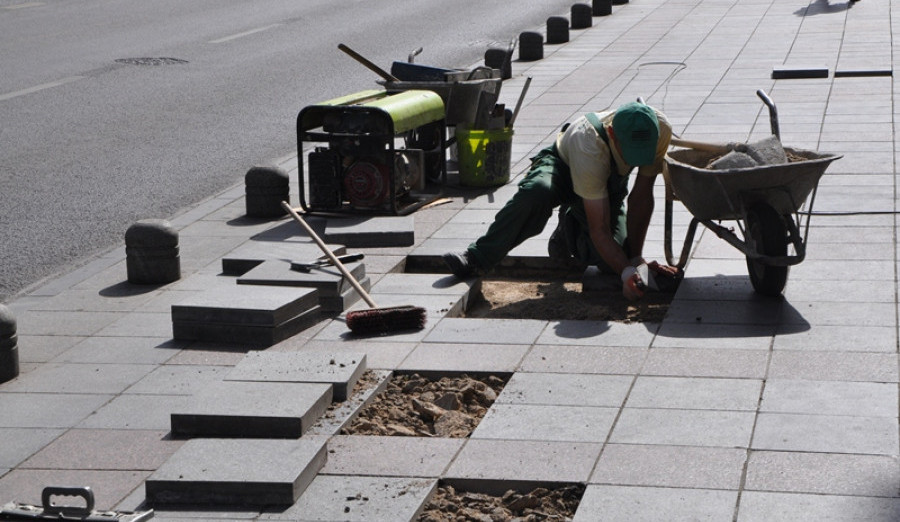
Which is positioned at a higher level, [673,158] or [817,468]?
[673,158]

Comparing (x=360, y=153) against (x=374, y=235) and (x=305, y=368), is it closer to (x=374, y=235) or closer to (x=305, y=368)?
(x=374, y=235)

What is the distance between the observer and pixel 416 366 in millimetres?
6250

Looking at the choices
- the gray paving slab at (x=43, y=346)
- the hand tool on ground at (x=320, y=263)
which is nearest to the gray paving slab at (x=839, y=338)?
the hand tool on ground at (x=320, y=263)

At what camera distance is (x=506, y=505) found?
4754mm

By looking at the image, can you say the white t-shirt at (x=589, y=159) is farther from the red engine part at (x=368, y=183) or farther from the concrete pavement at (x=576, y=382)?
the red engine part at (x=368, y=183)

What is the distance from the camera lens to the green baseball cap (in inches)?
274

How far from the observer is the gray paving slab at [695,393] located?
5555 millimetres

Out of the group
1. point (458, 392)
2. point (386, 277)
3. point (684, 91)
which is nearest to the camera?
point (458, 392)

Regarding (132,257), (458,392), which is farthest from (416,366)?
(132,257)

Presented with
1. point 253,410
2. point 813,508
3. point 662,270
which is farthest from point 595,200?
point 813,508

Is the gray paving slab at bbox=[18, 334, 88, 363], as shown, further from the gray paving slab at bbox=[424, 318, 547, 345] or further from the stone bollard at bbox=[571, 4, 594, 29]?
the stone bollard at bbox=[571, 4, 594, 29]

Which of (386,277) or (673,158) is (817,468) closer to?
(673,158)

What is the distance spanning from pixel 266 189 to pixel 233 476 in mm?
5157

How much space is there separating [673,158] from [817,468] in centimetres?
307
